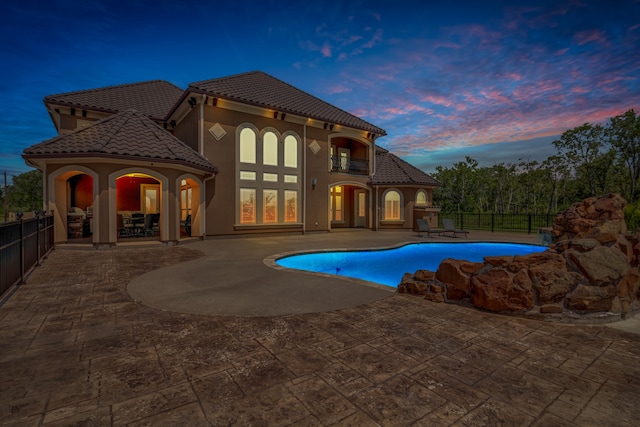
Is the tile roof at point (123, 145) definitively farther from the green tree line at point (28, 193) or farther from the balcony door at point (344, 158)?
the green tree line at point (28, 193)

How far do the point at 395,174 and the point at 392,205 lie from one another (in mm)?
2085

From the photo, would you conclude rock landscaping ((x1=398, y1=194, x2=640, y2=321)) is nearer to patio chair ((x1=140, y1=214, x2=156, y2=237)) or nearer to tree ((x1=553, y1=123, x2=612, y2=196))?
patio chair ((x1=140, y1=214, x2=156, y2=237))

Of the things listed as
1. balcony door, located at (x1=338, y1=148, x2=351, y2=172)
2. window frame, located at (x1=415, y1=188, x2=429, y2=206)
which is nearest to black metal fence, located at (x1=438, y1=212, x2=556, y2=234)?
window frame, located at (x1=415, y1=188, x2=429, y2=206)

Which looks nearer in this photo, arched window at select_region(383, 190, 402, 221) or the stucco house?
the stucco house

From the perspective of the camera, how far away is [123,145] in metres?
9.88

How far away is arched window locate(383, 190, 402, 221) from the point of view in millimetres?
18547

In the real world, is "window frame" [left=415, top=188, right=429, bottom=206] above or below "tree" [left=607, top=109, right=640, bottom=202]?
below

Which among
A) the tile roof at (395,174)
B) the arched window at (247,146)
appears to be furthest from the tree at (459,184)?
the arched window at (247,146)

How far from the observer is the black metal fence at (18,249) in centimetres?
437

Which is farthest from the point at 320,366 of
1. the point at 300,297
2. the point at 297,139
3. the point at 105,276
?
the point at 297,139

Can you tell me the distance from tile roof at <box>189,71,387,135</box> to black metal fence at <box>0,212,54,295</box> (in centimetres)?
795

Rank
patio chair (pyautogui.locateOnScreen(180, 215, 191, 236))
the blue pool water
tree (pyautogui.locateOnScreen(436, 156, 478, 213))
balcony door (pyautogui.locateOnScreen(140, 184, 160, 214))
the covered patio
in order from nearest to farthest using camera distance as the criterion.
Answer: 1. the blue pool water
2. the covered patio
3. patio chair (pyautogui.locateOnScreen(180, 215, 191, 236))
4. balcony door (pyautogui.locateOnScreen(140, 184, 160, 214))
5. tree (pyautogui.locateOnScreen(436, 156, 478, 213))

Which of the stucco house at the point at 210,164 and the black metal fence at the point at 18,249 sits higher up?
the stucco house at the point at 210,164

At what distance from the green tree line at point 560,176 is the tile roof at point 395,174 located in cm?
1031
